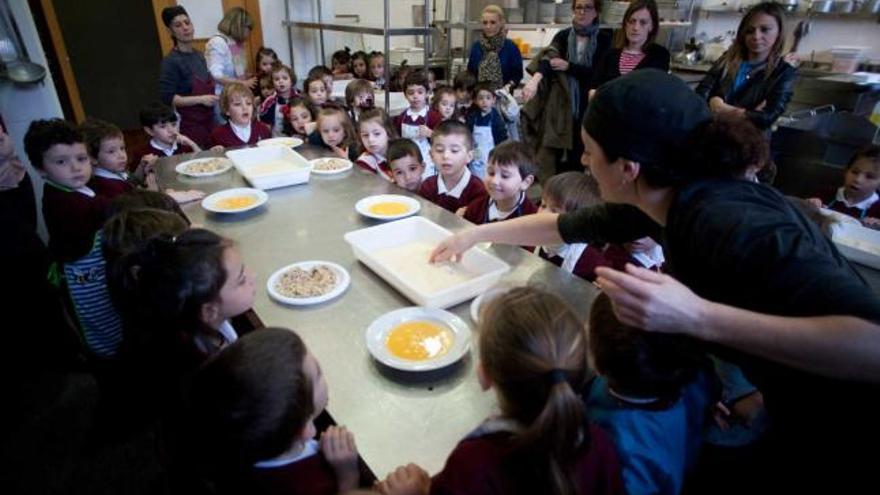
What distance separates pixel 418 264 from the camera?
147cm

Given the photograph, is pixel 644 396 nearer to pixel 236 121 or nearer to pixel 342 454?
pixel 342 454

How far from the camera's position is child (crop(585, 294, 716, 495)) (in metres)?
0.91

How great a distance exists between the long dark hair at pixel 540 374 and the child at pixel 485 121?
2.87 m

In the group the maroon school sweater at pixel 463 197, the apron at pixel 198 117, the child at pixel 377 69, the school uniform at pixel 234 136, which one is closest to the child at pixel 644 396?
the maroon school sweater at pixel 463 197

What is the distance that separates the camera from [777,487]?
1059mm

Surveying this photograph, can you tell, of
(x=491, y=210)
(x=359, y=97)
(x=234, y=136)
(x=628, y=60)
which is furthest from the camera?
(x=359, y=97)

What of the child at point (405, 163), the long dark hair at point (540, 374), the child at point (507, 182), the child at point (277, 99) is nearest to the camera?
the long dark hair at point (540, 374)

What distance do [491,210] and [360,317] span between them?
102 cm

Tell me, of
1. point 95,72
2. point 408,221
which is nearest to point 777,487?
point 408,221

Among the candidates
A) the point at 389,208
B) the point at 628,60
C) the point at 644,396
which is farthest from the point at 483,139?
the point at 644,396

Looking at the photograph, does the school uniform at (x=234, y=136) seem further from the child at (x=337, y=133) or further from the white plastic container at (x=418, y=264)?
the white plastic container at (x=418, y=264)

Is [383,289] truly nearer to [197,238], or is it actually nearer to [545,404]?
[197,238]

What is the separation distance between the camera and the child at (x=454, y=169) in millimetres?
2295

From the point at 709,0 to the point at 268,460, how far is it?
6.34m
